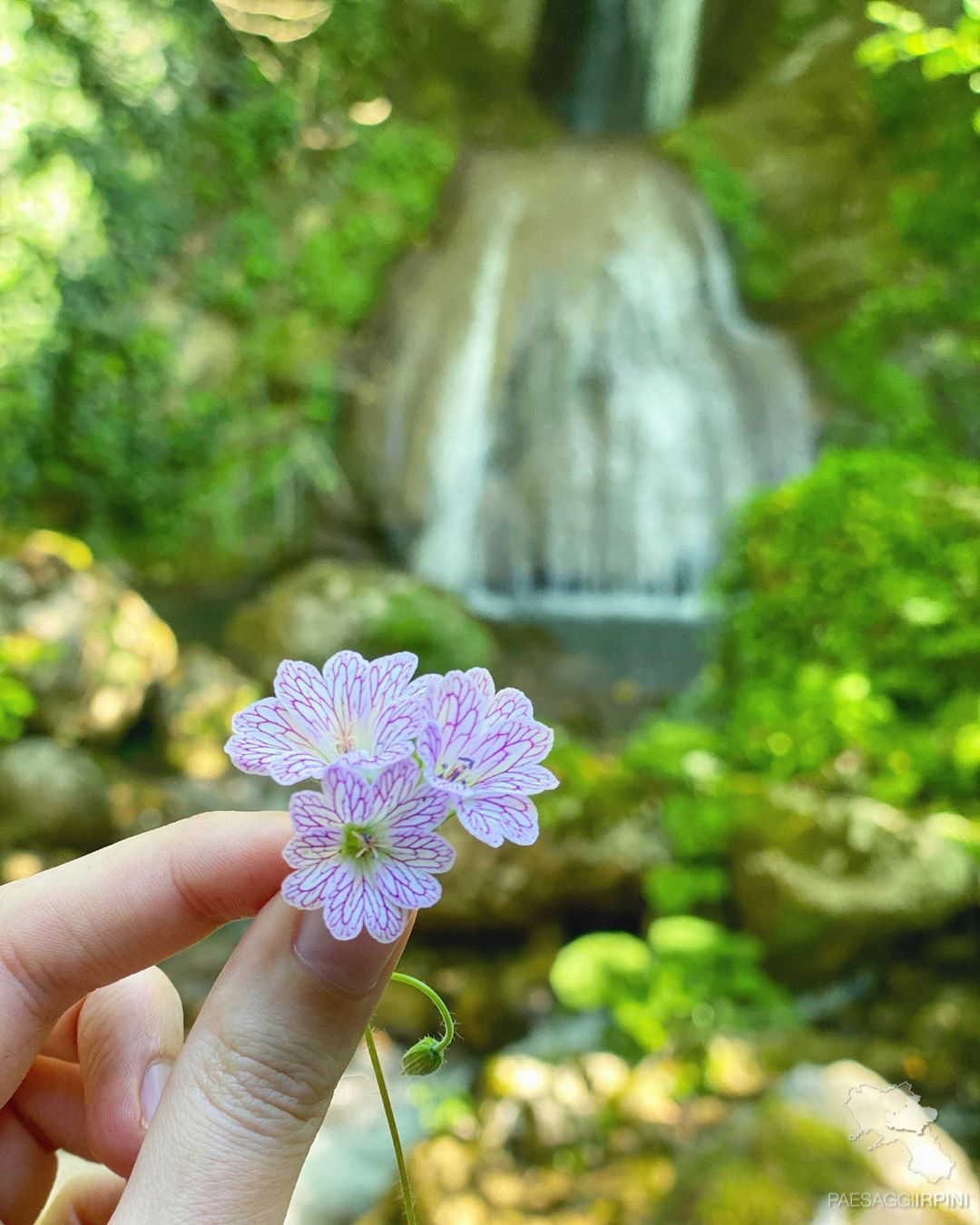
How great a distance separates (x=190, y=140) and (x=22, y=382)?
3.11 metres

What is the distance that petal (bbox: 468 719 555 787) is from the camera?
662 mm

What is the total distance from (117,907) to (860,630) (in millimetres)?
4324

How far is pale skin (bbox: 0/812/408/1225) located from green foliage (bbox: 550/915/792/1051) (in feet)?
6.59

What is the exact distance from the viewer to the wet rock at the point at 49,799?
3863 mm

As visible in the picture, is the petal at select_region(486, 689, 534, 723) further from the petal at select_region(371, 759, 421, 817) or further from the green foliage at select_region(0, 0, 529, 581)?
the green foliage at select_region(0, 0, 529, 581)

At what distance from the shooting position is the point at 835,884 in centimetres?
323

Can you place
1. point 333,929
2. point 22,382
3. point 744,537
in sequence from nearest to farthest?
point 333,929 < point 744,537 < point 22,382

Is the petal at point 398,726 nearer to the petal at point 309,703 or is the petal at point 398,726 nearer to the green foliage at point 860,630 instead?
the petal at point 309,703

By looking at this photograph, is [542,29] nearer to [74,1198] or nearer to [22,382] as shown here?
[22,382]

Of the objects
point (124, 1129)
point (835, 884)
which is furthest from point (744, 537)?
point (124, 1129)

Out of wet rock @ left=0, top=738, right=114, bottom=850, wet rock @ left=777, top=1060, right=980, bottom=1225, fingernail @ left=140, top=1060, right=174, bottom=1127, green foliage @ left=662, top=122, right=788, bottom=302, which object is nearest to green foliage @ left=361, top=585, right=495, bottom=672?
wet rock @ left=0, top=738, right=114, bottom=850

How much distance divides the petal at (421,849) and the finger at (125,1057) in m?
0.64

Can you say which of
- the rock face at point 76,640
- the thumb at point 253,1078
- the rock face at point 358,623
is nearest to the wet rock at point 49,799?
the rock face at point 76,640

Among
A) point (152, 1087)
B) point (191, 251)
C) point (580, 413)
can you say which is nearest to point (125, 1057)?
point (152, 1087)
